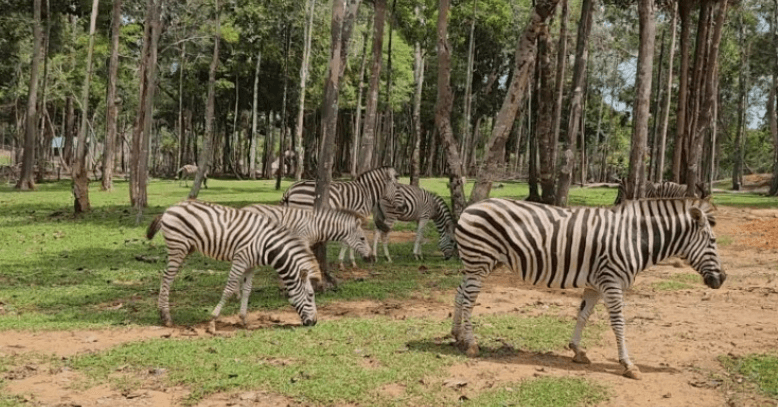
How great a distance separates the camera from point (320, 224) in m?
11.7

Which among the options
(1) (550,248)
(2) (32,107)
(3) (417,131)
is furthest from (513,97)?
(2) (32,107)

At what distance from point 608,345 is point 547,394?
235cm

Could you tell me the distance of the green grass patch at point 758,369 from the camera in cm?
711

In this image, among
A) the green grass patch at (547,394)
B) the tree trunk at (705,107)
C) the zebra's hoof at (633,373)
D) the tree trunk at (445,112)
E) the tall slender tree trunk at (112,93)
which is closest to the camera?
the green grass patch at (547,394)

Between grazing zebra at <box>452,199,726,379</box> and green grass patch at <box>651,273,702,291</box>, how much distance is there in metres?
5.13

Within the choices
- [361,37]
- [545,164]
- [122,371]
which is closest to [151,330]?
[122,371]

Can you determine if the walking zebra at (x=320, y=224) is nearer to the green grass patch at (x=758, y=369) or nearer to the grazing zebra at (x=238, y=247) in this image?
the grazing zebra at (x=238, y=247)

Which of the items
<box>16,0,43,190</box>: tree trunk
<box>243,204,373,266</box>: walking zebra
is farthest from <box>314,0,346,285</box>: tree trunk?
<box>16,0,43,190</box>: tree trunk

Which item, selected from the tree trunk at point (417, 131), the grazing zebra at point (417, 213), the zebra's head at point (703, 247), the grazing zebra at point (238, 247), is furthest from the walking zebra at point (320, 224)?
the tree trunk at point (417, 131)

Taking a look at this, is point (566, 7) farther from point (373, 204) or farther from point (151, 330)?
point (151, 330)

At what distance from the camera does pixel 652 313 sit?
10.5 m

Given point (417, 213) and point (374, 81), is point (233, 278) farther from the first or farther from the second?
point (374, 81)

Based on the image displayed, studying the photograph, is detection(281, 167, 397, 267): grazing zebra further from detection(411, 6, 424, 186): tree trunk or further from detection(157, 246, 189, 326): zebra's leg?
detection(411, 6, 424, 186): tree trunk

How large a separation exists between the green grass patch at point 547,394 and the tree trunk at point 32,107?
29333 mm
